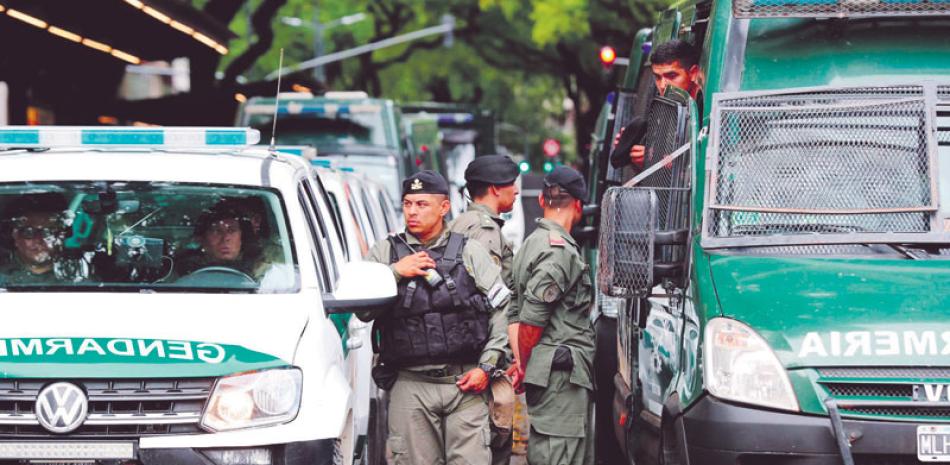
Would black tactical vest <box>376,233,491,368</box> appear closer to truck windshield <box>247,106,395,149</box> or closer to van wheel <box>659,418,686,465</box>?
van wheel <box>659,418,686,465</box>

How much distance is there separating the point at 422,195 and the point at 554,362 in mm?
1155

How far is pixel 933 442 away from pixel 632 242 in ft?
4.48

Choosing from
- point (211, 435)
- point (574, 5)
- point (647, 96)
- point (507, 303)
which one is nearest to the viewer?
point (211, 435)

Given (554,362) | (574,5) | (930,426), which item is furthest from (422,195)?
(574,5)

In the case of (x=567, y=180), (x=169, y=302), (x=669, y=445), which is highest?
(x=567, y=180)

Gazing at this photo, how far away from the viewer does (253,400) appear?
5195 mm

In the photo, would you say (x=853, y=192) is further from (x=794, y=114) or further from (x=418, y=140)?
(x=418, y=140)

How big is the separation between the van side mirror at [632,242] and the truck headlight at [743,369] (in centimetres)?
54

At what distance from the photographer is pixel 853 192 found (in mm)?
5898

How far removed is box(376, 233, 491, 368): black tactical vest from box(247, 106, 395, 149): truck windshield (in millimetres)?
11950

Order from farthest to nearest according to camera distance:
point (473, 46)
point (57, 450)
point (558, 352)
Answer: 1. point (473, 46)
2. point (558, 352)
3. point (57, 450)

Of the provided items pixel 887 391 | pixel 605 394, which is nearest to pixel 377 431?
pixel 605 394

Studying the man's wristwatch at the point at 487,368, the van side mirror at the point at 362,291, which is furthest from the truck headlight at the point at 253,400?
the man's wristwatch at the point at 487,368

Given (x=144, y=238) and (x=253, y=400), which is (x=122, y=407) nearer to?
(x=253, y=400)
